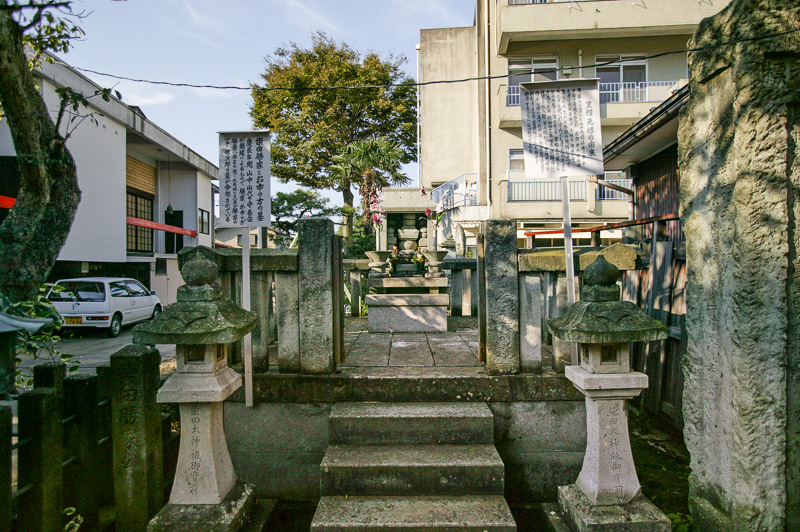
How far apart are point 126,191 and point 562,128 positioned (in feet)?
61.7

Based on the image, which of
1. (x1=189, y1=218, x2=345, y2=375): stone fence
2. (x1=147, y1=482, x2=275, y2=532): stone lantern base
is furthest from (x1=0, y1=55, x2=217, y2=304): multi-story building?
(x1=147, y1=482, x2=275, y2=532): stone lantern base

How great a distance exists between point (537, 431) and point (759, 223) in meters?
2.33

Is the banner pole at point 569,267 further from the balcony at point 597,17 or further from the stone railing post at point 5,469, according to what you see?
the balcony at point 597,17

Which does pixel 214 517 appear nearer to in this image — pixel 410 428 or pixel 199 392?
pixel 199 392

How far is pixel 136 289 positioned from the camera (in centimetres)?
1426

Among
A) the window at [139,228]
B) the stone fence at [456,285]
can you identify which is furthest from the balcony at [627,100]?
the window at [139,228]

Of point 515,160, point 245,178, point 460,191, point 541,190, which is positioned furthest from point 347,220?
point 245,178

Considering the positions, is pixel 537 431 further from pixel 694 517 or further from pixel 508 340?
pixel 694 517

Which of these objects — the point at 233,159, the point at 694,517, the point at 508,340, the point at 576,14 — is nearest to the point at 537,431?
the point at 508,340

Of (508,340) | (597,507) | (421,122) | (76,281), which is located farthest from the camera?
(421,122)

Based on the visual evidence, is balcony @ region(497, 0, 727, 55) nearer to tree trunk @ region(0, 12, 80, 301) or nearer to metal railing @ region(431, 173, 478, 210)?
metal railing @ region(431, 173, 478, 210)

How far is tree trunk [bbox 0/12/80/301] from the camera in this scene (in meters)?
4.25

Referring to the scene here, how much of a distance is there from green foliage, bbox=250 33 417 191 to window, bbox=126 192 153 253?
662 centimetres

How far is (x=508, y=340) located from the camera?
3.76 meters
